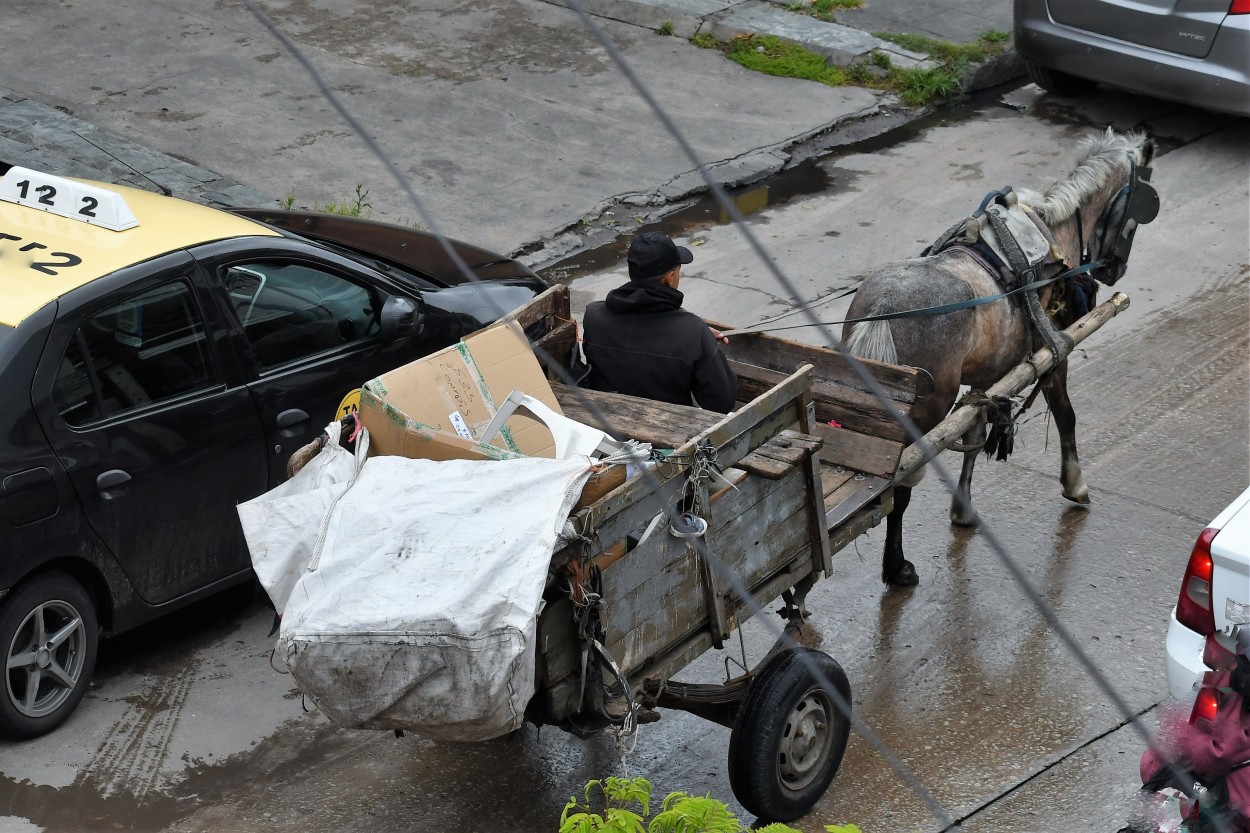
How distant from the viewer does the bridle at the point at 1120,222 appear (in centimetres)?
705

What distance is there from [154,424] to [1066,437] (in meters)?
4.38

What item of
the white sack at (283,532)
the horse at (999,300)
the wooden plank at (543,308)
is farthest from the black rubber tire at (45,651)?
the horse at (999,300)

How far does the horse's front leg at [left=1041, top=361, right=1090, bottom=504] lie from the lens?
7.01m

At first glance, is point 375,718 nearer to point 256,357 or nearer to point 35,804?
point 35,804

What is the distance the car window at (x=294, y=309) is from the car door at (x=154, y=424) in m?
0.24

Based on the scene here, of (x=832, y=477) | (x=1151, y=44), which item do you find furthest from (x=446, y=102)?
(x=832, y=477)

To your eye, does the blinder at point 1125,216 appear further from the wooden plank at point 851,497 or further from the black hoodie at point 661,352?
the black hoodie at point 661,352

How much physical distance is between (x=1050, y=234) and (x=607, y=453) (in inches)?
129

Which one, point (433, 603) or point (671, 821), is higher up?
point (433, 603)

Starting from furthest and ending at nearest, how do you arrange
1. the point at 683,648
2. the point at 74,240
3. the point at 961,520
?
the point at 961,520 < the point at 74,240 < the point at 683,648

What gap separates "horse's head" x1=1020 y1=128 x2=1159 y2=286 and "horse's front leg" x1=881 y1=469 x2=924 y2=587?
1.60 meters

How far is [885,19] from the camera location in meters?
14.2

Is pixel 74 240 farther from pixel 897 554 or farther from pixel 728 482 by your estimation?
pixel 897 554

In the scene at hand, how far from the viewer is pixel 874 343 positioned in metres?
6.13
